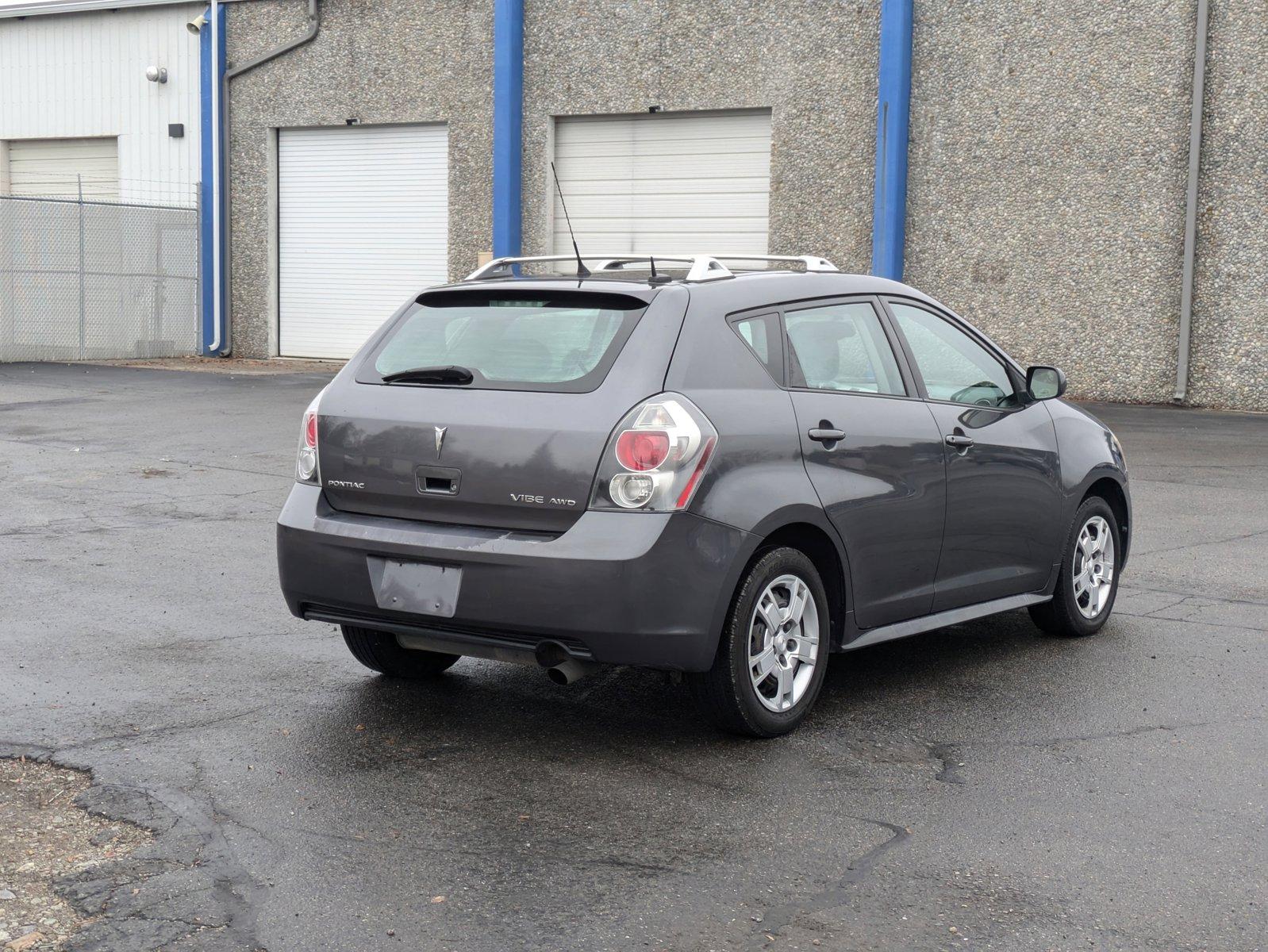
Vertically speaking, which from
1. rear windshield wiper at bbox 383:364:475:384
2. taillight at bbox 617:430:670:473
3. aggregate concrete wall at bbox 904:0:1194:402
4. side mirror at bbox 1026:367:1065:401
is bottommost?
taillight at bbox 617:430:670:473

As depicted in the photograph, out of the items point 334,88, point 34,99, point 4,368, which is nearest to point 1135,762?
point 4,368

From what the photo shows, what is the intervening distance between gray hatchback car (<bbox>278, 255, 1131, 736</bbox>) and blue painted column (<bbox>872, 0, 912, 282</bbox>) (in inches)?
585

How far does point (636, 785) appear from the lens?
4.72m

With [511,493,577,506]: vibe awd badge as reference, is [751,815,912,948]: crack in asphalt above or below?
below

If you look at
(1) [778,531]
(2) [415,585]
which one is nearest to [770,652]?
(1) [778,531]

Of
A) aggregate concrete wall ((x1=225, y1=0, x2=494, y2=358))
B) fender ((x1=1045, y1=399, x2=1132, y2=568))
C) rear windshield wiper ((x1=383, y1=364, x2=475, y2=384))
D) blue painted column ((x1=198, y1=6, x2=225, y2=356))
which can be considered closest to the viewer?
rear windshield wiper ((x1=383, y1=364, x2=475, y2=384))

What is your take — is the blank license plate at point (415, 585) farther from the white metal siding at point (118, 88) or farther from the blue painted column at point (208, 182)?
the white metal siding at point (118, 88)

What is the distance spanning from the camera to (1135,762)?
5.00m

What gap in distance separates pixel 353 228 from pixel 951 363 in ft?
67.4

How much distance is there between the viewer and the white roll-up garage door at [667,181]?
22.0 m

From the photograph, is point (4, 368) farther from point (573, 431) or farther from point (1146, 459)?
point (573, 431)

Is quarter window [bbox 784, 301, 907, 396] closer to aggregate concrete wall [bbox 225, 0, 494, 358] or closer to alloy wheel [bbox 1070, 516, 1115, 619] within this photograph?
alloy wheel [bbox 1070, 516, 1115, 619]

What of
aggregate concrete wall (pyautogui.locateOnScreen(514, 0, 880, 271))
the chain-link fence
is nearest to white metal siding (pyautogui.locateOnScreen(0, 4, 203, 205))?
the chain-link fence

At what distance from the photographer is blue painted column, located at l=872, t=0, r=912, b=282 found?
66.8 ft
